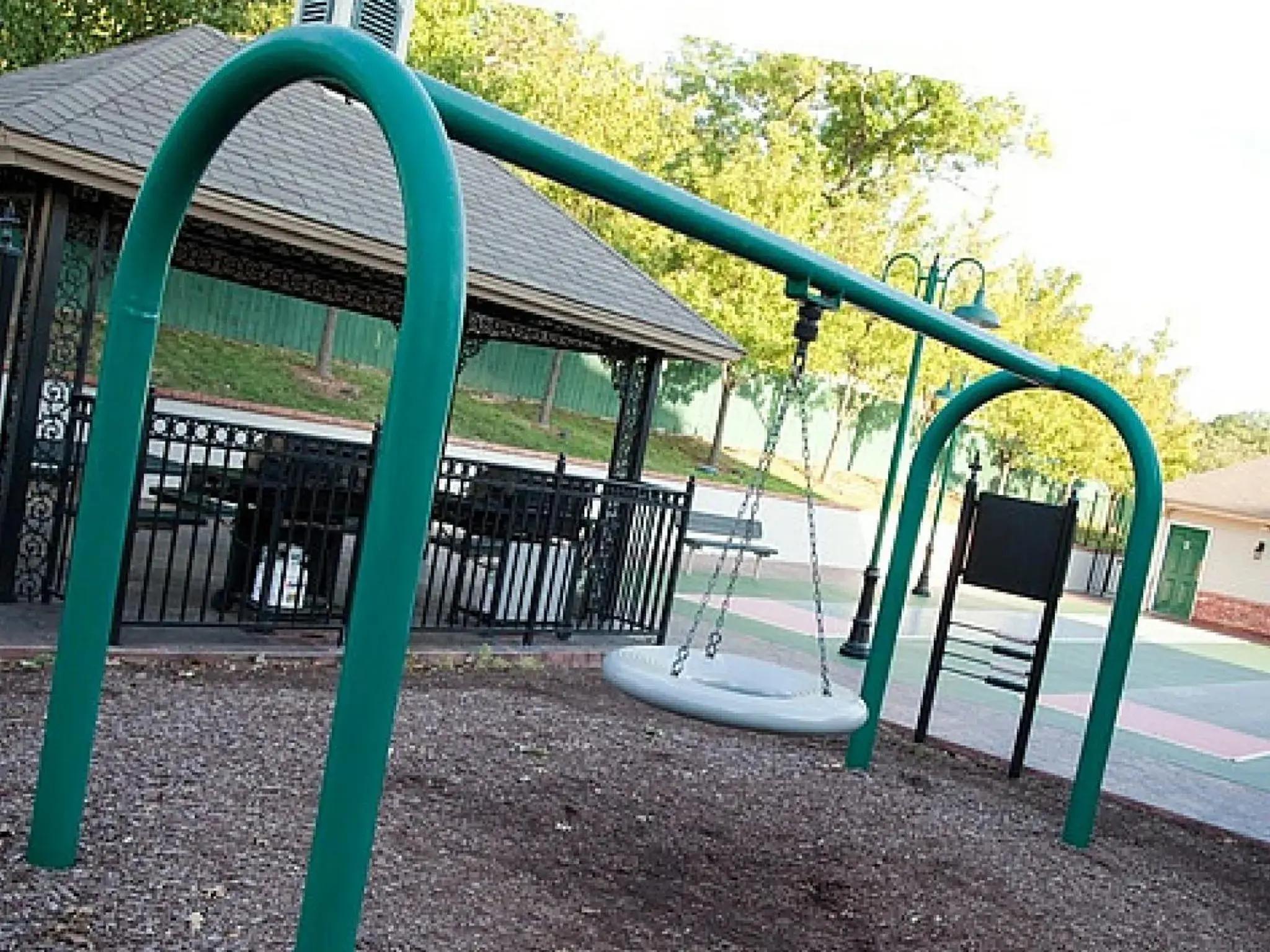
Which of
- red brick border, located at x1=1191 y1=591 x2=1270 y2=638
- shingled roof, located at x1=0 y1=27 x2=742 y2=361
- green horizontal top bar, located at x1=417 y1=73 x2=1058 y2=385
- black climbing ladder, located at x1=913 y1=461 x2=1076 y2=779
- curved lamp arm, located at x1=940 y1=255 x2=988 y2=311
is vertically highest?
curved lamp arm, located at x1=940 y1=255 x2=988 y2=311

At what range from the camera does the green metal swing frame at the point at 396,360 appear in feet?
8.21

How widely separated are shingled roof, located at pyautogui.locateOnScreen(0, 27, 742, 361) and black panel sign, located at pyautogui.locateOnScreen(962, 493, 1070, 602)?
3391 mm

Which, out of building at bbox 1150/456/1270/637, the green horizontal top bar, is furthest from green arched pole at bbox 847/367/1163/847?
building at bbox 1150/456/1270/637

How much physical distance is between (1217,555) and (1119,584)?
2411 centimetres

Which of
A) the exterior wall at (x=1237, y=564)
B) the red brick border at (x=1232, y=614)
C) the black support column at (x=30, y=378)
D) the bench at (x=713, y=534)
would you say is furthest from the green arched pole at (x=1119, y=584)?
the exterior wall at (x=1237, y=564)

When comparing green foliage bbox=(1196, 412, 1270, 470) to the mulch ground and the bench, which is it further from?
the mulch ground

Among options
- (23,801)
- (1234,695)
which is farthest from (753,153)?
(23,801)

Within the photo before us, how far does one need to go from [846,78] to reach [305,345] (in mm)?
22743

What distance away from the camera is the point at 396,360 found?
8.41 ft

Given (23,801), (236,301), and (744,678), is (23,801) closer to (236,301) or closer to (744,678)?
(744,678)

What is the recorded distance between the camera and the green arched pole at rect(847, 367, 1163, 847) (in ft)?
20.7

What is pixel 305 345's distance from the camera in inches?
891

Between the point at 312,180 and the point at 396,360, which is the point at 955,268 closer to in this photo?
the point at 312,180

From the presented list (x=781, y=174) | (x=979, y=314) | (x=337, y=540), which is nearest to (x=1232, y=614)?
(x=781, y=174)
